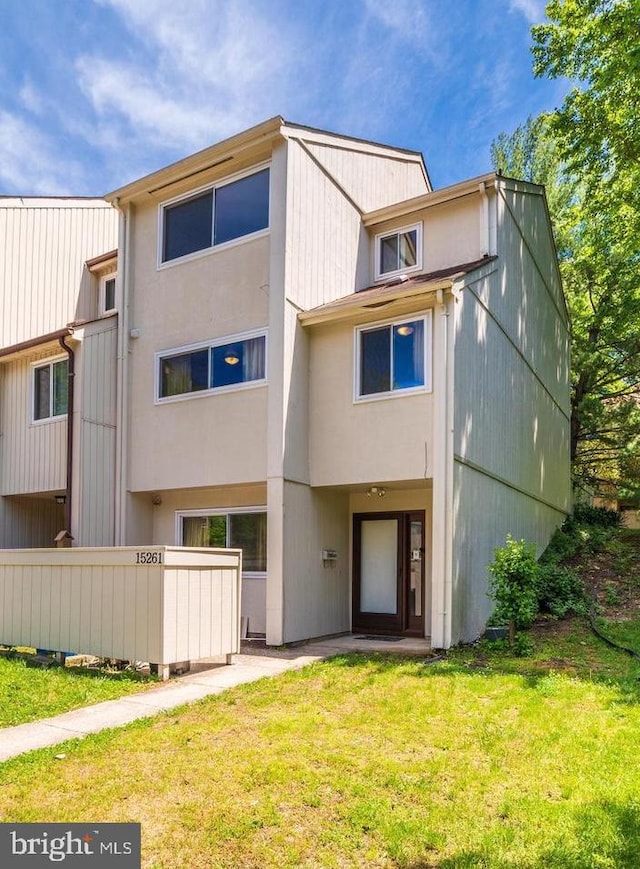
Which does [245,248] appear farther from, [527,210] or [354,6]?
[527,210]

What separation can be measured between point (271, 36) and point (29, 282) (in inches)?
288

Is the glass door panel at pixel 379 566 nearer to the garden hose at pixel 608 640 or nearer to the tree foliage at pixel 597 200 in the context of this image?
the garden hose at pixel 608 640

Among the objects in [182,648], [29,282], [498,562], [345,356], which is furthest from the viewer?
[29,282]

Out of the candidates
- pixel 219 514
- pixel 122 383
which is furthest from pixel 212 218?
pixel 219 514

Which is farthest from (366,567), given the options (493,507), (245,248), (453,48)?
(453,48)

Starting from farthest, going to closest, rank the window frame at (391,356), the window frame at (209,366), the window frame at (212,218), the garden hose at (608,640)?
the window frame at (212,218), the window frame at (209,366), the window frame at (391,356), the garden hose at (608,640)

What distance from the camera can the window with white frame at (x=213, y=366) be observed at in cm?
1092

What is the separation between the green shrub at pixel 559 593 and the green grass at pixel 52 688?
6.79m

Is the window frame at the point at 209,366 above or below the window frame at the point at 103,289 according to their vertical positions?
below

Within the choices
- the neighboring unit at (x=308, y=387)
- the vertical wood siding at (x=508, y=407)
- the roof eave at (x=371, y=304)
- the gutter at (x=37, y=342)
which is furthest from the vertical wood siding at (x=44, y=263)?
the vertical wood siding at (x=508, y=407)

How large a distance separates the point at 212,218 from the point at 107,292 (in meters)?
5.11

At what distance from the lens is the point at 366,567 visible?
467 inches

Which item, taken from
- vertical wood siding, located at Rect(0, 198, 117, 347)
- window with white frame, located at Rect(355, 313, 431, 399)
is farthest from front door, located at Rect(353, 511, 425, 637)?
vertical wood siding, located at Rect(0, 198, 117, 347)

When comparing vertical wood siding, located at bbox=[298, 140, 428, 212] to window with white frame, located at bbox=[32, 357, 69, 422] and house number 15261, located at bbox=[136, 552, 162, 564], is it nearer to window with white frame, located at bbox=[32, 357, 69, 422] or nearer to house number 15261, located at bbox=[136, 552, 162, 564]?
window with white frame, located at bbox=[32, 357, 69, 422]
